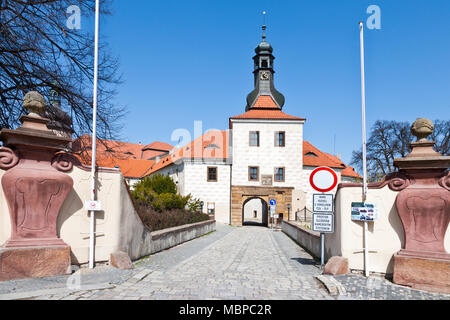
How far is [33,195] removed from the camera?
597cm

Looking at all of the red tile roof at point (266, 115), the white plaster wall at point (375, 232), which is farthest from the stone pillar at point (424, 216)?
the red tile roof at point (266, 115)

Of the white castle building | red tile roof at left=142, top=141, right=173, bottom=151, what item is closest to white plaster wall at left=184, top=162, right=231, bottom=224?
the white castle building

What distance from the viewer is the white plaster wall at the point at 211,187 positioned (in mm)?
36469

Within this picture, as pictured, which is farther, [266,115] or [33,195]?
[266,115]

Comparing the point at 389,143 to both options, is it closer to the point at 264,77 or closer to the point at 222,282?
the point at 264,77

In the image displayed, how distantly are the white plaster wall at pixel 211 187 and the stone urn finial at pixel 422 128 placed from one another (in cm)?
3033

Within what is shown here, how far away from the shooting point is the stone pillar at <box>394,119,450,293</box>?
5957mm

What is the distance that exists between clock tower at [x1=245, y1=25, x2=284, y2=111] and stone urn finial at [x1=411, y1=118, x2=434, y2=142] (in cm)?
3364

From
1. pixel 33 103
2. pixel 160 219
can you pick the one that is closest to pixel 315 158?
pixel 160 219

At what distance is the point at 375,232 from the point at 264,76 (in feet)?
119

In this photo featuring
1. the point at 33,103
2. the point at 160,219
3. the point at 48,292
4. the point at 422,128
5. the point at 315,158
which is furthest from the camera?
the point at 315,158

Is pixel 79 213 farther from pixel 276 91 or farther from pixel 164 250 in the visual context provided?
pixel 276 91

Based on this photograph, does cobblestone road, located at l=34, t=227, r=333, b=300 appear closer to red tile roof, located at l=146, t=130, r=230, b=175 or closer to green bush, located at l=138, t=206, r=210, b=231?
green bush, located at l=138, t=206, r=210, b=231
